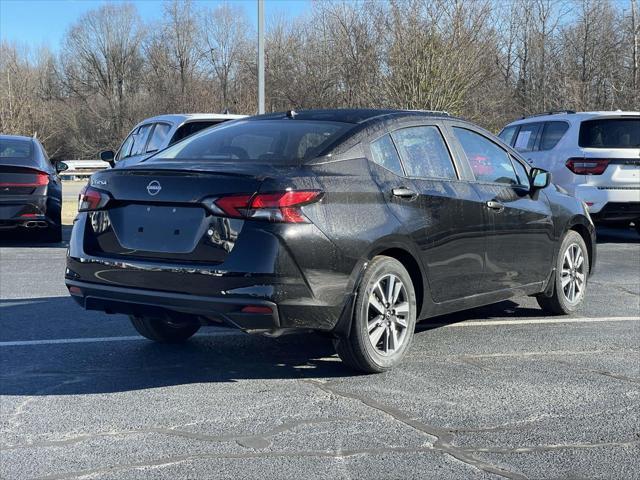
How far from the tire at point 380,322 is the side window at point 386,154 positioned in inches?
24.0

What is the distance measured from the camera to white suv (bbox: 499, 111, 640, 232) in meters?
11.4

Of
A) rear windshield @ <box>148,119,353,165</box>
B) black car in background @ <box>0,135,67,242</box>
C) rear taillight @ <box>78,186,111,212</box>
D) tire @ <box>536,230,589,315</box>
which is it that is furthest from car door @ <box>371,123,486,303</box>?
black car in background @ <box>0,135,67,242</box>

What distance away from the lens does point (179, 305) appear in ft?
14.7

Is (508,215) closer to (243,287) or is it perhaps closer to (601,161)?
(243,287)

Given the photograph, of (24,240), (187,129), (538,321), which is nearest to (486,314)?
Result: (538,321)

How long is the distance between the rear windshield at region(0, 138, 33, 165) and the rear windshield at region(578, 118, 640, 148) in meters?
7.92

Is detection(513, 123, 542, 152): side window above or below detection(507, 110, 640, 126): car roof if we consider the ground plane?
below

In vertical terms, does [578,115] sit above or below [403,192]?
above

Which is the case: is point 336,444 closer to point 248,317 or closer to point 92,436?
point 248,317

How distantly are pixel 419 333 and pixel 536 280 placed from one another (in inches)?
41.4

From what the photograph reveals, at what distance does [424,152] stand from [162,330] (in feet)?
7.37

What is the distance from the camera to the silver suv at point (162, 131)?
35.2 feet

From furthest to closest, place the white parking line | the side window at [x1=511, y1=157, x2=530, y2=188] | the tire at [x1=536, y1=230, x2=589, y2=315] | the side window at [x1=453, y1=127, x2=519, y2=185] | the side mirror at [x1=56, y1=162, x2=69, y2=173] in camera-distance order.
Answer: the side mirror at [x1=56, y1=162, x2=69, y2=173] < the tire at [x1=536, y1=230, x2=589, y2=315] < the side window at [x1=511, y1=157, x2=530, y2=188] < the side window at [x1=453, y1=127, x2=519, y2=185] < the white parking line

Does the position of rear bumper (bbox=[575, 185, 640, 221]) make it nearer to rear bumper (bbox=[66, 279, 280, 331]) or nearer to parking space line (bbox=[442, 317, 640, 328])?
parking space line (bbox=[442, 317, 640, 328])
